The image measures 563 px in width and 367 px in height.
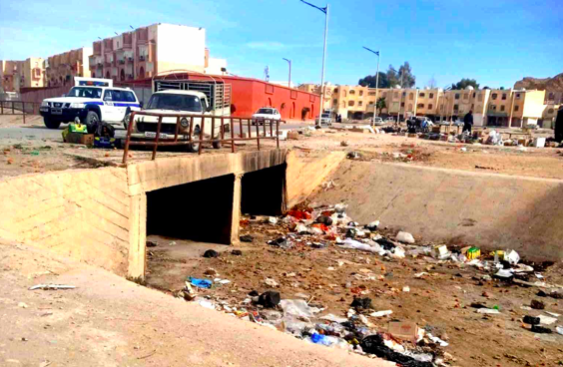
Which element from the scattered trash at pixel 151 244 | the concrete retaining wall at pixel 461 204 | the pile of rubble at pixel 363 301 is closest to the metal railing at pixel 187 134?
the scattered trash at pixel 151 244

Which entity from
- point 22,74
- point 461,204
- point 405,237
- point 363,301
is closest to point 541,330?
point 363,301

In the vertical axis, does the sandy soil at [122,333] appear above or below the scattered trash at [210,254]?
above

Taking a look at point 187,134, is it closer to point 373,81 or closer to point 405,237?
point 405,237

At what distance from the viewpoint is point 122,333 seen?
131 inches

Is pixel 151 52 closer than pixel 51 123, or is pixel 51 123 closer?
pixel 51 123

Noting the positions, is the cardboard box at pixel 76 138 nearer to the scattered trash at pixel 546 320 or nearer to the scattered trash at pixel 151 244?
the scattered trash at pixel 151 244

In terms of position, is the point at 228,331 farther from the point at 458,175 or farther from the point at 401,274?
the point at 458,175

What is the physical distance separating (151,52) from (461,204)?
1853 inches

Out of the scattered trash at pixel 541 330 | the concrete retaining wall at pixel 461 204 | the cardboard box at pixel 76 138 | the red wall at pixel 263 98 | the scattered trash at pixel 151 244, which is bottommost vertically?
the scattered trash at pixel 151 244

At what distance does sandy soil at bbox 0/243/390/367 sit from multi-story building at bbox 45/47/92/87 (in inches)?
2617

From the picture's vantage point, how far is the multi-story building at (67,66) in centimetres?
6569

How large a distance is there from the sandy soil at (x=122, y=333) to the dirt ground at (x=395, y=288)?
4102 millimetres

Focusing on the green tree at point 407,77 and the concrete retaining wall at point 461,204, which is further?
the green tree at point 407,77

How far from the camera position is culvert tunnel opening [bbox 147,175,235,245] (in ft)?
41.8
